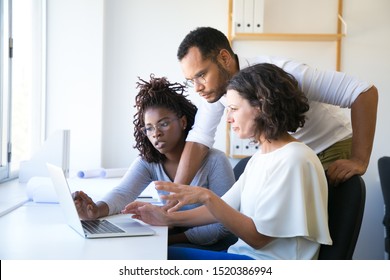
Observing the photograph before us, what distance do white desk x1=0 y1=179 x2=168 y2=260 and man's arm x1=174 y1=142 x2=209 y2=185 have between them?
0.29 meters

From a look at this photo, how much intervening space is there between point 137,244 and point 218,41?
73 cm

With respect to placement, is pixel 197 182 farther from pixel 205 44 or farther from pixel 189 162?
pixel 205 44

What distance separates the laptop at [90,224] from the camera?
123 centimetres

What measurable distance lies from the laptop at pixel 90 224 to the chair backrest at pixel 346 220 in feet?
1.37

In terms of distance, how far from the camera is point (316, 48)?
9.00 feet

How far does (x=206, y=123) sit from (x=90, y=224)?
0.51m

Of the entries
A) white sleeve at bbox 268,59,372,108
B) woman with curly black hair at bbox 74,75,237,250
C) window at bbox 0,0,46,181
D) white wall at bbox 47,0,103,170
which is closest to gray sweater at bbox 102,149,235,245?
woman with curly black hair at bbox 74,75,237,250

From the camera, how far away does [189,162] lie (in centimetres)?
160

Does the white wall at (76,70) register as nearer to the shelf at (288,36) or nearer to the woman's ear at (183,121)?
the shelf at (288,36)

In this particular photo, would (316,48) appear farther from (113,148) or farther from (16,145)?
(16,145)

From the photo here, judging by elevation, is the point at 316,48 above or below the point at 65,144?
above

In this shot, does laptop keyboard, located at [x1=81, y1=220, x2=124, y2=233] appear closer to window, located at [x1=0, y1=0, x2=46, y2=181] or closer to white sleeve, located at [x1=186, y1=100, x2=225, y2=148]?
white sleeve, located at [x1=186, y1=100, x2=225, y2=148]
